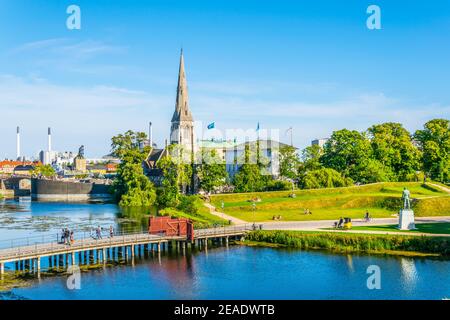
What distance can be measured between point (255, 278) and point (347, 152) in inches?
2697

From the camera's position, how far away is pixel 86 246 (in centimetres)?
5359

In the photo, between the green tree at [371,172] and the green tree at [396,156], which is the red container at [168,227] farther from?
the green tree at [396,156]

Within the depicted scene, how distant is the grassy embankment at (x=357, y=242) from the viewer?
54.4 meters

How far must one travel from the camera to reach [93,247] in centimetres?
5400

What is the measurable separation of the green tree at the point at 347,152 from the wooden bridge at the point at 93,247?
48800 mm

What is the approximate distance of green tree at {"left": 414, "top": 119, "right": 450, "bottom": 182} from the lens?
10981 centimetres

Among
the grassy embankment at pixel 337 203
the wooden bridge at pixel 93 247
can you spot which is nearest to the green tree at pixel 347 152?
the grassy embankment at pixel 337 203

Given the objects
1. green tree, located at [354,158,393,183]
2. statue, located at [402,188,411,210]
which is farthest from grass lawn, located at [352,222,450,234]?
green tree, located at [354,158,393,183]

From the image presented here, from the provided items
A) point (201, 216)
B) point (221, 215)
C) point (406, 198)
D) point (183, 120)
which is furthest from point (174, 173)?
point (406, 198)

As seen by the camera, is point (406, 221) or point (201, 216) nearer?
point (406, 221)

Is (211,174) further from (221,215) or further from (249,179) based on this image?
(221,215)

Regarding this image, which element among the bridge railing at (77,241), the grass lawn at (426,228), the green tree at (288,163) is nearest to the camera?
the bridge railing at (77,241)

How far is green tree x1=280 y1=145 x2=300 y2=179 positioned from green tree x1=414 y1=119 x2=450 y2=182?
1003 inches
